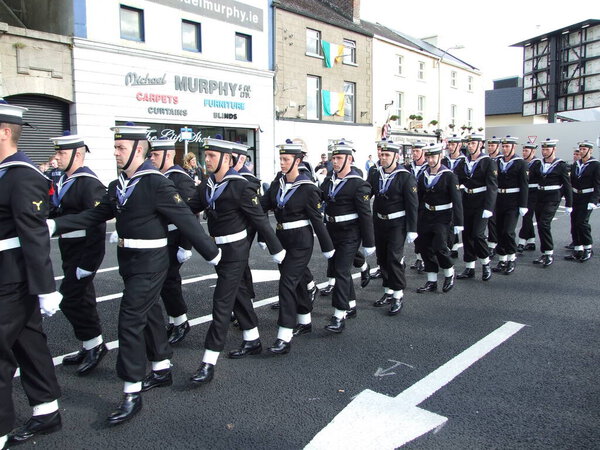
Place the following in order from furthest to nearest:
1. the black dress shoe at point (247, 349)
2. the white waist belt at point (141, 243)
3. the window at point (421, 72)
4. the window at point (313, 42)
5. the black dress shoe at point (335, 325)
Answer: the window at point (421, 72) < the window at point (313, 42) < the black dress shoe at point (335, 325) < the black dress shoe at point (247, 349) < the white waist belt at point (141, 243)

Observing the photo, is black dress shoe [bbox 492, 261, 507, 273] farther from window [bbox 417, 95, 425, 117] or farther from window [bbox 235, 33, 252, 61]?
window [bbox 417, 95, 425, 117]

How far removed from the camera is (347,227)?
19.5ft

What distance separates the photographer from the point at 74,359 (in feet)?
15.7

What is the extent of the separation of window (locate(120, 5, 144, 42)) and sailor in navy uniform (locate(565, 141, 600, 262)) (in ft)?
55.0

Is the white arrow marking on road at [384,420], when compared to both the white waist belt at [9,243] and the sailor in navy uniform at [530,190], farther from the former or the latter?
the sailor in navy uniform at [530,190]

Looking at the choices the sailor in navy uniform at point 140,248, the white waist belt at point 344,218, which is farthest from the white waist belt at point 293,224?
the sailor in navy uniform at point 140,248

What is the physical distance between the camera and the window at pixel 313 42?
27484mm

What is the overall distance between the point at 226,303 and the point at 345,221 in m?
1.93

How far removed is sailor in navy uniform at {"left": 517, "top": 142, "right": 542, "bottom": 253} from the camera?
10008mm

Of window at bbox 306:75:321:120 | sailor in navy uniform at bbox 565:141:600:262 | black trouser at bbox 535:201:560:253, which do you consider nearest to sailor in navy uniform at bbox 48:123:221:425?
black trouser at bbox 535:201:560:253

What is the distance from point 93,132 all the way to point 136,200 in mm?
16458

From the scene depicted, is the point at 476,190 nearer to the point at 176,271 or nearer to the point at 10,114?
the point at 176,271

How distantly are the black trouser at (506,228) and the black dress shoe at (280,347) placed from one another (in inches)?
204

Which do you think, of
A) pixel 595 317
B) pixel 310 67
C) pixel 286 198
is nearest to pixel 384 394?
pixel 286 198
